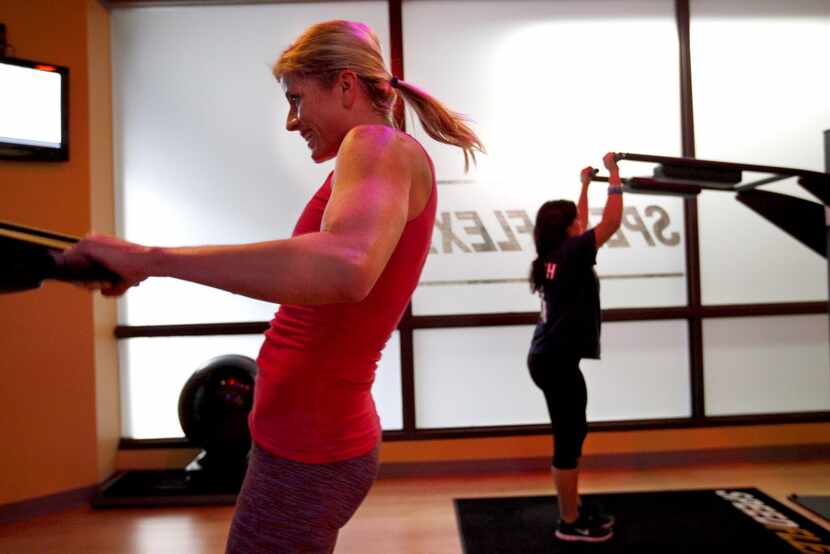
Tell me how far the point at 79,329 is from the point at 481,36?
2.88 m

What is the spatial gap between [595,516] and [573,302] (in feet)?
3.27

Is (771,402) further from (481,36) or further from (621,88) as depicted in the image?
(481,36)

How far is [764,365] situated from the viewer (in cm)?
396

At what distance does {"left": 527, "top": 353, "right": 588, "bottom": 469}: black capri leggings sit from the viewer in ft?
8.68

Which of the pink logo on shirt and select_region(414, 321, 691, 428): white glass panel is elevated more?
the pink logo on shirt

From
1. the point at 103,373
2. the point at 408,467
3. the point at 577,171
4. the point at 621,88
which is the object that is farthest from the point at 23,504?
the point at 621,88

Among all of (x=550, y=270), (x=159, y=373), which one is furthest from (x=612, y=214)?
(x=159, y=373)

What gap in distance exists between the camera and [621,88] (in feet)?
12.8

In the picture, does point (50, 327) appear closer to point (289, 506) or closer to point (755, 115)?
point (289, 506)

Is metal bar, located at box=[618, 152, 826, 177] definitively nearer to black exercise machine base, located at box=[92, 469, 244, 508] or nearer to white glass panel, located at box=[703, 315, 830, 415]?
white glass panel, located at box=[703, 315, 830, 415]

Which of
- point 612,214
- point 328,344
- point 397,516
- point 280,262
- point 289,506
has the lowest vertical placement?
point 397,516

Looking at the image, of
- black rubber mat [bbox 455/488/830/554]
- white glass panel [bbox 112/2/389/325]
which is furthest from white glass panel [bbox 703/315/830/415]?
white glass panel [bbox 112/2/389/325]

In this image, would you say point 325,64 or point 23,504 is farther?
point 23,504

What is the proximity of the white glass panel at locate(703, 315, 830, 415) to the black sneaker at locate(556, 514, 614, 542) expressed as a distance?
61.2 inches
